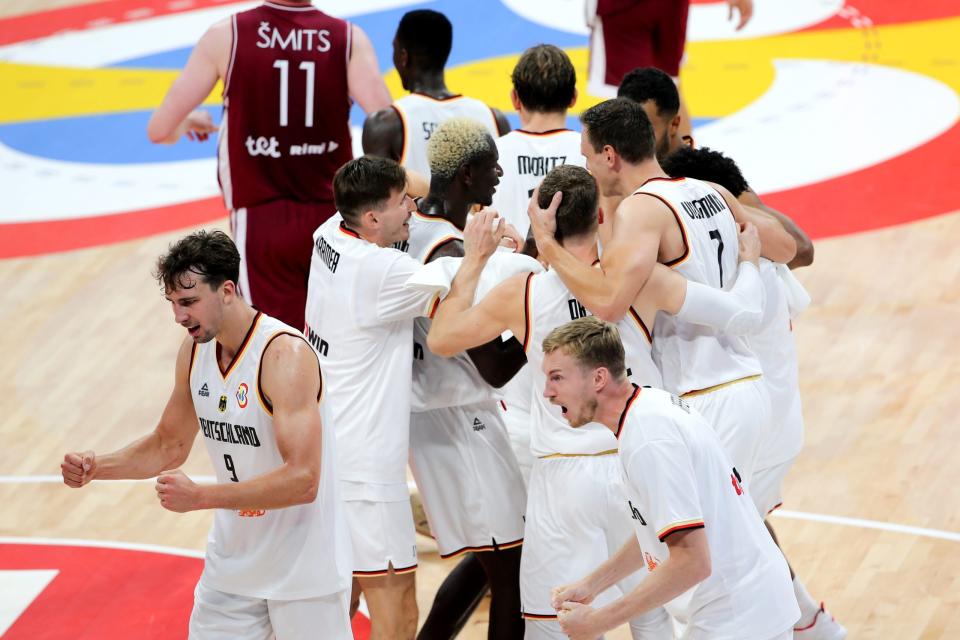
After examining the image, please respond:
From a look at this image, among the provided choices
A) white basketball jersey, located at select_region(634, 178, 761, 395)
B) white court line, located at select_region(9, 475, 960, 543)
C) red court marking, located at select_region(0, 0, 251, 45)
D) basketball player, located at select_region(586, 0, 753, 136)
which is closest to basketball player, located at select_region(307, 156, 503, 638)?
white basketball jersey, located at select_region(634, 178, 761, 395)

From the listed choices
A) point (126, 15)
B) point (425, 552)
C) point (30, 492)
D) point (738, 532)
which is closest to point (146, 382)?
point (30, 492)

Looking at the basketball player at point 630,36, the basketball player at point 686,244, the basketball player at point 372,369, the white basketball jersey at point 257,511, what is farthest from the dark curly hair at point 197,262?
the basketball player at point 630,36

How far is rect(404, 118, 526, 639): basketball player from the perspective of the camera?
17.4 ft

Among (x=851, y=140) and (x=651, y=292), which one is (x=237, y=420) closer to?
(x=651, y=292)

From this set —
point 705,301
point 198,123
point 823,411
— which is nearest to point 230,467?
point 705,301

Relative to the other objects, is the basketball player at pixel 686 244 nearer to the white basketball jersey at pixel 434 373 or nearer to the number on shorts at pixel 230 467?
the white basketball jersey at pixel 434 373

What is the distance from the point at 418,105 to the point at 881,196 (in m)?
4.94

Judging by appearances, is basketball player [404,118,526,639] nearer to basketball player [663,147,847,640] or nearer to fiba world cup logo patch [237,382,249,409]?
basketball player [663,147,847,640]

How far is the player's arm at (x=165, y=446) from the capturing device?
477cm

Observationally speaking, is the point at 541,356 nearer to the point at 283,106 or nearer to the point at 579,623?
the point at 579,623

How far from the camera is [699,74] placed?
12961 mm

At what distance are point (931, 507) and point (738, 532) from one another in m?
3.13

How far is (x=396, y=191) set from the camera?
5.11m

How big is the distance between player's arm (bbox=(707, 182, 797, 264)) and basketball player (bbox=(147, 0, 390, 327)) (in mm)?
2116
